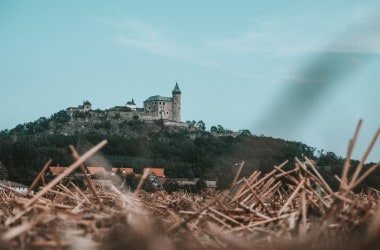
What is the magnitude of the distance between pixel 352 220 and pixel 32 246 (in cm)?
116

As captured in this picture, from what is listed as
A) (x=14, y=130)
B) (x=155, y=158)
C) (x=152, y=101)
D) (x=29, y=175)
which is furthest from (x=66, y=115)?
(x=29, y=175)

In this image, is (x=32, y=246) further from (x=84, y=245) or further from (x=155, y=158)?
(x=155, y=158)

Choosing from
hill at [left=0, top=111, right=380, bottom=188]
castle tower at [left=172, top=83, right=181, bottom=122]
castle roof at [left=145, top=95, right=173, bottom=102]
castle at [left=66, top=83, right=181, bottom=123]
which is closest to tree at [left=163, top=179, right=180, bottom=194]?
hill at [left=0, top=111, right=380, bottom=188]

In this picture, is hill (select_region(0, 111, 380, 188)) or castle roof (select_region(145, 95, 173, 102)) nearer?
hill (select_region(0, 111, 380, 188))

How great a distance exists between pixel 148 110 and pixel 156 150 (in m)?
75.2

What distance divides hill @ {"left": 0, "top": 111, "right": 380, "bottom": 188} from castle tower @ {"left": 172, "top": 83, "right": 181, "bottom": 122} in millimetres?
11403

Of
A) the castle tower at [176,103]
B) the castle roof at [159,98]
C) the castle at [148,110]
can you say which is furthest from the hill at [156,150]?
the castle roof at [159,98]

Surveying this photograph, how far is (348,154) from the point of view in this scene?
A: 2.40m

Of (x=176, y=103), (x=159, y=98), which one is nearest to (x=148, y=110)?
(x=159, y=98)

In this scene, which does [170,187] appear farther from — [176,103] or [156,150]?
[176,103]

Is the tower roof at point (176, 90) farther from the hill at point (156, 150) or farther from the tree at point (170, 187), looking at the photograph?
the tree at point (170, 187)

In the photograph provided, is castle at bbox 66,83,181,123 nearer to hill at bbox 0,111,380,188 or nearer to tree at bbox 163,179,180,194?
hill at bbox 0,111,380,188

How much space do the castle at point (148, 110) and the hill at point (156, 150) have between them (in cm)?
374

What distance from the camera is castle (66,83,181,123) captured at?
145m
